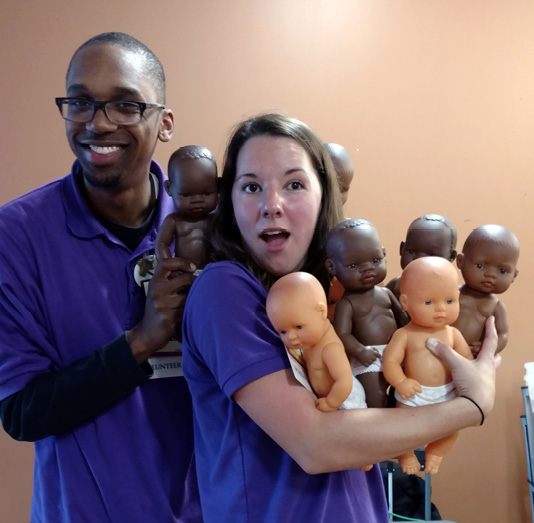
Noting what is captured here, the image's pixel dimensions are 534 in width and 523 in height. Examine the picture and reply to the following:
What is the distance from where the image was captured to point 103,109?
1.36 metres

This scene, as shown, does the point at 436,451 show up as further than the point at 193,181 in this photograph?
No

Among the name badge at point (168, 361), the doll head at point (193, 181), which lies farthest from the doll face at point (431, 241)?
the name badge at point (168, 361)

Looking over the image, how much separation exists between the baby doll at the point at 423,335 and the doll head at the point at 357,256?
6 centimetres

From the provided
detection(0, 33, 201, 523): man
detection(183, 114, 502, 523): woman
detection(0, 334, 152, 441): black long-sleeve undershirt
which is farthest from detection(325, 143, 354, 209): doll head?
detection(0, 334, 152, 441): black long-sleeve undershirt

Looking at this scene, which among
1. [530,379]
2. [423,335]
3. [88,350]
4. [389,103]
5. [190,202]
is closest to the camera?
[423,335]

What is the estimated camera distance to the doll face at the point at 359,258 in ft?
3.44

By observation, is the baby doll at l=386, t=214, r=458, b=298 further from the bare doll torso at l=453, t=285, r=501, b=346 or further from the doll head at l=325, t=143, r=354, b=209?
the doll head at l=325, t=143, r=354, b=209

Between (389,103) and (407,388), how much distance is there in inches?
74.6

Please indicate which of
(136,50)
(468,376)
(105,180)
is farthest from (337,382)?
(136,50)

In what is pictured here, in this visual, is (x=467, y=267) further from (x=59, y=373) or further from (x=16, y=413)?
(x=16, y=413)

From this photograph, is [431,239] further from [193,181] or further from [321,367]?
[193,181]

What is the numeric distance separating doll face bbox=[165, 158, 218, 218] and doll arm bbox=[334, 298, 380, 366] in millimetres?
382

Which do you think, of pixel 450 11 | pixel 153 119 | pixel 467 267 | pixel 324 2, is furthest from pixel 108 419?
pixel 450 11

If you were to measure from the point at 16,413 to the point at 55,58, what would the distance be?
5.69ft
